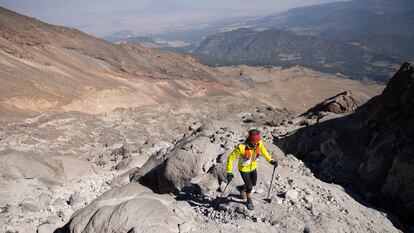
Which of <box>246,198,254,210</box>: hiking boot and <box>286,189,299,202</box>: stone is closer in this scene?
<box>246,198,254,210</box>: hiking boot

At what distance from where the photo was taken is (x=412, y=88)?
11727 mm

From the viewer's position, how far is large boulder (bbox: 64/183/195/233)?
26.2 ft

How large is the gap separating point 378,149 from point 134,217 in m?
7.63

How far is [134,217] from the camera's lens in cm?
813

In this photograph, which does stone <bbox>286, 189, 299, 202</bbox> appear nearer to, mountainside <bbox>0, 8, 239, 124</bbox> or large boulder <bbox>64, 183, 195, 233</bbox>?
large boulder <bbox>64, 183, 195, 233</bbox>

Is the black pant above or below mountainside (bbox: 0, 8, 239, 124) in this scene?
above

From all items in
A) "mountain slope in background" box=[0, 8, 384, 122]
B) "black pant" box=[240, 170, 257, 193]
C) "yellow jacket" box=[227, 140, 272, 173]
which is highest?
"yellow jacket" box=[227, 140, 272, 173]

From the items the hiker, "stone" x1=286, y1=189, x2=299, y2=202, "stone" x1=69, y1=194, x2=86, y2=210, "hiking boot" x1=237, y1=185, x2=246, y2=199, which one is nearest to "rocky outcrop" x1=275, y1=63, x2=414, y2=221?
"stone" x1=286, y1=189, x2=299, y2=202

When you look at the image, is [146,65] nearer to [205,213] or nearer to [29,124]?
[29,124]

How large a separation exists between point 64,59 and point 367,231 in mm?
34902

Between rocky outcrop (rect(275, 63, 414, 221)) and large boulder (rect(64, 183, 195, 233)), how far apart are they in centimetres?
550

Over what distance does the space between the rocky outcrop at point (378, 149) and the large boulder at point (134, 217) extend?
550 cm

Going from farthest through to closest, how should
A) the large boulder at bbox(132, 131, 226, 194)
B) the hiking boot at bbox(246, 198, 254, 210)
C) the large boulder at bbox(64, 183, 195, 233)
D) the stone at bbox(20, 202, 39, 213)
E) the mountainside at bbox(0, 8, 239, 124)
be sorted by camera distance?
the mountainside at bbox(0, 8, 239, 124)
the stone at bbox(20, 202, 39, 213)
the large boulder at bbox(132, 131, 226, 194)
the hiking boot at bbox(246, 198, 254, 210)
the large boulder at bbox(64, 183, 195, 233)

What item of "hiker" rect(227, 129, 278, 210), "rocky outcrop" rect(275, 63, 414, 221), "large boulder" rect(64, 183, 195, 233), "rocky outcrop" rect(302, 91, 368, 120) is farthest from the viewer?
"rocky outcrop" rect(302, 91, 368, 120)
